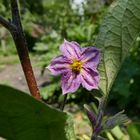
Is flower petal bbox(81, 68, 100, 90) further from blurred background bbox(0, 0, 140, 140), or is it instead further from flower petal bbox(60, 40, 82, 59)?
blurred background bbox(0, 0, 140, 140)

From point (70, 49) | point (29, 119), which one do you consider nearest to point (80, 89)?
point (70, 49)

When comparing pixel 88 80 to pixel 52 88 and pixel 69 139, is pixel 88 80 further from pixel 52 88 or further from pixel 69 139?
pixel 52 88

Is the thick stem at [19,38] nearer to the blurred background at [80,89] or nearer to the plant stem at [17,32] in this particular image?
the plant stem at [17,32]

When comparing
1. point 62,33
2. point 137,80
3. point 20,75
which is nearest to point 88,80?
point 137,80

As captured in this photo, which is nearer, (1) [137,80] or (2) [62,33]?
(1) [137,80]

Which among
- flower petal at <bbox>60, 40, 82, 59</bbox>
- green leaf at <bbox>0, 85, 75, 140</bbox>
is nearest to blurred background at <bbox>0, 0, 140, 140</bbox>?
flower petal at <bbox>60, 40, 82, 59</bbox>

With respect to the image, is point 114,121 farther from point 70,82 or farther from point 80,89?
point 80,89
